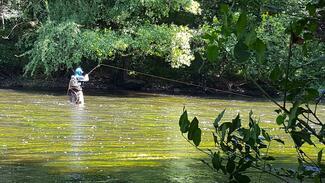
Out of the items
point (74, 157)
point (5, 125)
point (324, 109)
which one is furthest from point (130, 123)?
point (324, 109)

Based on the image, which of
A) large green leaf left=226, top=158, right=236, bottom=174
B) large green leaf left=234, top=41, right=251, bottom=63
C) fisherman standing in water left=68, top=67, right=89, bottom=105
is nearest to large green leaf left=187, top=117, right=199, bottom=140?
large green leaf left=226, top=158, right=236, bottom=174

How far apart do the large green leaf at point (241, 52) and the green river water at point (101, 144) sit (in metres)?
1.42

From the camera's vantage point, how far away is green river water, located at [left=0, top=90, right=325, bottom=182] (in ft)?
26.2

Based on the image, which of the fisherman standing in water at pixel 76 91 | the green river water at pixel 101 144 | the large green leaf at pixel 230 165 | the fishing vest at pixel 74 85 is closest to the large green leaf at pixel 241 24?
the large green leaf at pixel 230 165

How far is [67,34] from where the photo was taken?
995 inches

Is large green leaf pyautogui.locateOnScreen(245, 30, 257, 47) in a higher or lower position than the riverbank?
higher

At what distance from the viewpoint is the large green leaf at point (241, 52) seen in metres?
2.20

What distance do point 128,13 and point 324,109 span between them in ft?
31.7

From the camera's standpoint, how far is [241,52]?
7.22ft

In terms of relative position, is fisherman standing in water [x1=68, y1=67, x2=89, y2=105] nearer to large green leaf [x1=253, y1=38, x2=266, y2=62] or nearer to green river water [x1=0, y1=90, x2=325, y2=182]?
green river water [x1=0, y1=90, x2=325, y2=182]

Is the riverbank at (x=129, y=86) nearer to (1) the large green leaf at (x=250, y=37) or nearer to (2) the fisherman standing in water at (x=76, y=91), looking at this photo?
(2) the fisherman standing in water at (x=76, y=91)

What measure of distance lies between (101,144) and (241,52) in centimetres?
884

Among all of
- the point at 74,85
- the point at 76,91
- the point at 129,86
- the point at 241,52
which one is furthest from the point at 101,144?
the point at 129,86

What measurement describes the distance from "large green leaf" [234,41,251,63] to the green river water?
1422mm
